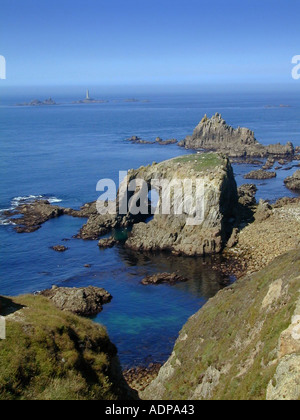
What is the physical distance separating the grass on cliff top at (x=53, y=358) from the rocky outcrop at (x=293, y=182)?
8451 centimetres

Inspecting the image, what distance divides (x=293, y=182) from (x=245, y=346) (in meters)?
80.4

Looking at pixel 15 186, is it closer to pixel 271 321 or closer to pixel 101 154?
pixel 101 154

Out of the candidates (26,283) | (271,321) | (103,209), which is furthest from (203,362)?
(103,209)

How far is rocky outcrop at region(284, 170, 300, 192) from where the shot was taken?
333 ft

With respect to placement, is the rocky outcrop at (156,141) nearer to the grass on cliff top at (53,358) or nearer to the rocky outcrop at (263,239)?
the rocky outcrop at (263,239)

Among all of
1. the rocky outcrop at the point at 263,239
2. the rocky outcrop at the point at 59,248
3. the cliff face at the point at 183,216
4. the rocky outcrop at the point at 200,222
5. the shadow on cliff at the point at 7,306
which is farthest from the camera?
the rocky outcrop at the point at 59,248

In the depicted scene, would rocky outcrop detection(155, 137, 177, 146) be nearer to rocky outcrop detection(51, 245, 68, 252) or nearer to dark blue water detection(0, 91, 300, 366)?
dark blue water detection(0, 91, 300, 366)

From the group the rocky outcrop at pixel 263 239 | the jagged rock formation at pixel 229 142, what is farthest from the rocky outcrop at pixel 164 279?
the jagged rock formation at pixel 229 142

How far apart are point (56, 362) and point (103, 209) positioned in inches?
2575

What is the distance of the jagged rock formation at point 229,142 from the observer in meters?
142

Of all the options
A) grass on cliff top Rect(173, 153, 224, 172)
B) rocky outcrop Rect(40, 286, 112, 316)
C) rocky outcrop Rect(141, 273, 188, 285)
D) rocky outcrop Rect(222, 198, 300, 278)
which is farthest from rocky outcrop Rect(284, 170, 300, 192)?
rocky outcrop Rect(40, 286, 112, 316)

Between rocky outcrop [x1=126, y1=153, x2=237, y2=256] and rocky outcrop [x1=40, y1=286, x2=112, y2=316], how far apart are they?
17.0m

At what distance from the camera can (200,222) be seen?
71188 millimetres

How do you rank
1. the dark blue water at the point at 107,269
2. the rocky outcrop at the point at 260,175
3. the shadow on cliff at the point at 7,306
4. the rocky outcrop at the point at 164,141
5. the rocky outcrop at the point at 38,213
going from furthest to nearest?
the rocky outcrop at the point at 164,141
the rocky outcrop at the point at 260,175
the rocky outcrop at the point at 38,213
the dark blue water at the point at 107,269
the shadow on cliff at the point at 7,306
